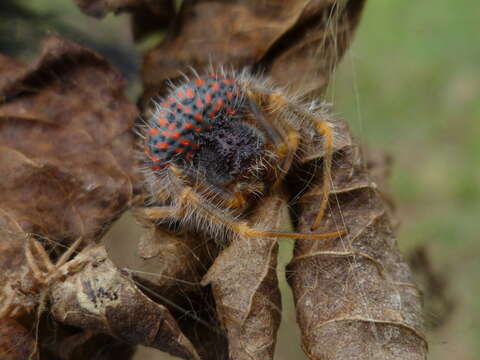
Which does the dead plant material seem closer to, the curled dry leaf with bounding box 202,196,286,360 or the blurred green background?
the curled dry leaf with bounding box 202,196,286,360

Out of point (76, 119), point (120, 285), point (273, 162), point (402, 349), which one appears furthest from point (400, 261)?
point (76, 119)

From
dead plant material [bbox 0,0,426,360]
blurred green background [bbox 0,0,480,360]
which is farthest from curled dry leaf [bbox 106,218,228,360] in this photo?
blurred green background [bbox 0,0,480,360]

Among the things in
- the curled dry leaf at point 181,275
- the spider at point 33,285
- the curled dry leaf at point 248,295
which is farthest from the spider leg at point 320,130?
the spider at point 33,285

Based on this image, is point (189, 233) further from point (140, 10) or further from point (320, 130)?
point (140, 10)

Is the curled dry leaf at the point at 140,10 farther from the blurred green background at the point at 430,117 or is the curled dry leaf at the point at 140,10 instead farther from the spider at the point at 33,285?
the spider at the point at 33,285

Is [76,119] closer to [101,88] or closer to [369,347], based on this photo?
[101,88]

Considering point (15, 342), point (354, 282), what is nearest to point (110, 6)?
point (15, 342)
